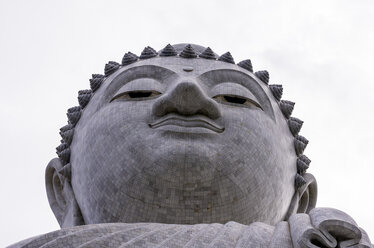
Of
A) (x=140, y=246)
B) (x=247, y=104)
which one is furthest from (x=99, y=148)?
(x=140, y=246)

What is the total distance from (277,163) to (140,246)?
3868mm

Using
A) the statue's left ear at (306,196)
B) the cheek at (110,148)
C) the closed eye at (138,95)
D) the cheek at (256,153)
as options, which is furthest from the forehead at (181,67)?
the statue's left ear at (306,196)

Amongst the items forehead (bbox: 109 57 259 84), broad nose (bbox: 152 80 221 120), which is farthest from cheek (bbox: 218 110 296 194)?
forehead (bbox: 109 57 259 84)

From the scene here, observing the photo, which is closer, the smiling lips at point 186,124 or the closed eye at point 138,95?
the smiling lips at point 186,124

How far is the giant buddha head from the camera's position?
814 centimetres

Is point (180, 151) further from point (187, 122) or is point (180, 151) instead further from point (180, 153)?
point (187, 122)

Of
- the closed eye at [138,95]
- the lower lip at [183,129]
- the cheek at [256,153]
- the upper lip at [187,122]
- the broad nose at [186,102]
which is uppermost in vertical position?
the closed eye at [138,95]

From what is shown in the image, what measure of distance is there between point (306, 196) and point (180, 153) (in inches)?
121

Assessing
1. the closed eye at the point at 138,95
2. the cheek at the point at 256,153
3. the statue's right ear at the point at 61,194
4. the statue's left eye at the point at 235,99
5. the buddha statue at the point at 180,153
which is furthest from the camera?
the statue's right ear at the point at 61,194

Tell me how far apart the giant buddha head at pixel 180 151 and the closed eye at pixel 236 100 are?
2 cm

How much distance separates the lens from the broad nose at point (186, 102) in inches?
330

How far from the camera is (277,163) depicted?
8953 millimetres

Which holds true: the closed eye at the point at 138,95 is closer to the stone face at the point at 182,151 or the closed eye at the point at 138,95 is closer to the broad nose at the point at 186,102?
the stone face at the point at 182,151

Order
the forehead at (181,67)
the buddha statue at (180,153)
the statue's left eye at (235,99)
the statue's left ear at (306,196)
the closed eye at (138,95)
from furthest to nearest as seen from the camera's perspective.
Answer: the statue's left ear at (306,196) → the forehead at (181,67) → the statue's left eye at (235,99) → the closed eye at (138,95) → the buddha statue at (180,153)
